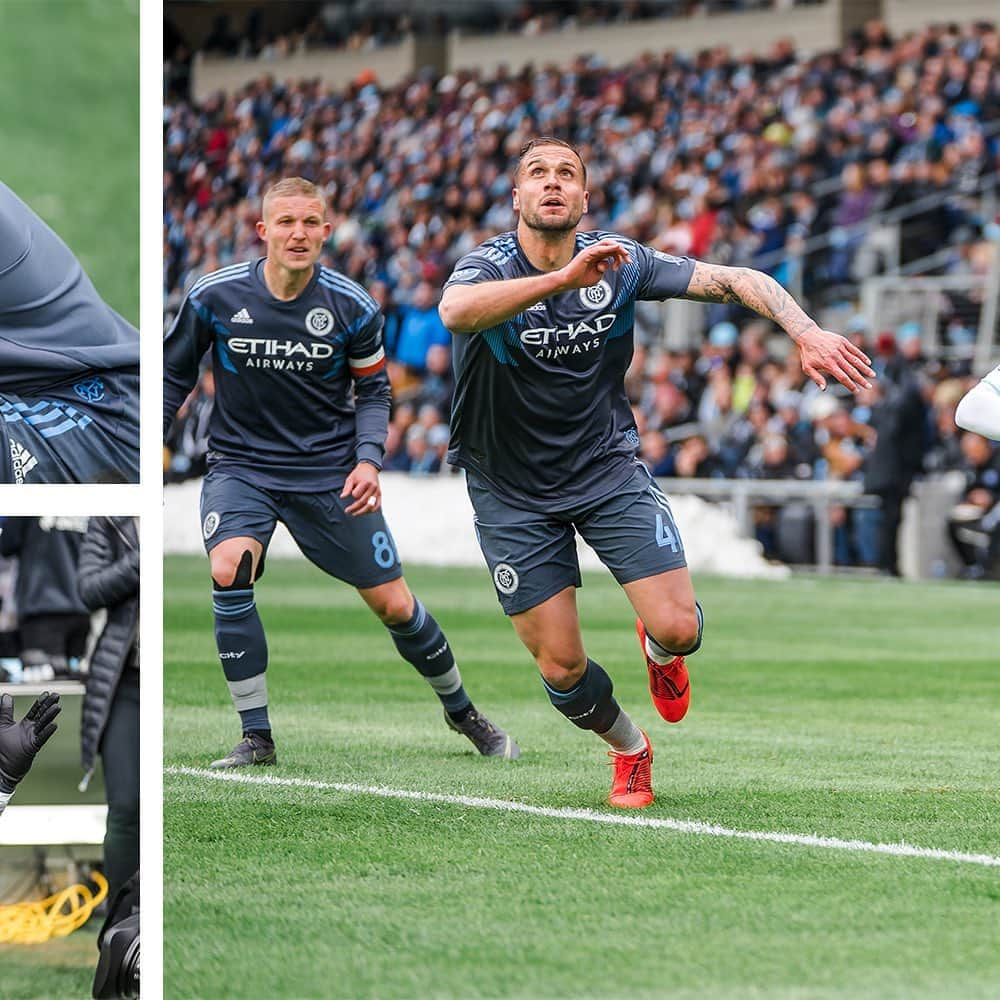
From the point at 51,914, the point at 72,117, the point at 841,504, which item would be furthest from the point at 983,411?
the point at 72,117

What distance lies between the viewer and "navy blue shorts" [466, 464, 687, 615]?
6.15 metres

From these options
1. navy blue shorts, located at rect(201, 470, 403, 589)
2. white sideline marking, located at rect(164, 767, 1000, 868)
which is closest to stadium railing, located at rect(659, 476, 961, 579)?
navy blue shorts, located at rect(201, 470, 403, 589)

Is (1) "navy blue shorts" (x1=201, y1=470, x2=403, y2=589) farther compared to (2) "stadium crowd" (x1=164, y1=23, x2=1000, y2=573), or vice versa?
(2) "stadium crowd" (x1=164, y1=23, x2=1000, y2=573)

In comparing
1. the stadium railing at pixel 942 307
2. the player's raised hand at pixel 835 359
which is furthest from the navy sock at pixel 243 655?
the stadium railing at pixel 942 307

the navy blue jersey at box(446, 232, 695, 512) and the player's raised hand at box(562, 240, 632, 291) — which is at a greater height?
the player's raised hand at box(562, 240, 632, 291)

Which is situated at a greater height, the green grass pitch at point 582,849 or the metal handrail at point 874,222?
the metal handrail at point 874,222

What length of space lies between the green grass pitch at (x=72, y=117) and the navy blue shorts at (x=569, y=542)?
24401 millimetres

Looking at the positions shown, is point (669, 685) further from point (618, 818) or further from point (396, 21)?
point (396, 21)

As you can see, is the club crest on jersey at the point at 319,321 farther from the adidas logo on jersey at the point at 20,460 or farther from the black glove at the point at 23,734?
the black glove at the point at 23,734

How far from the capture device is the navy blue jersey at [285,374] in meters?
7.08

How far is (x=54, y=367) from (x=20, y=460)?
29 centimetres

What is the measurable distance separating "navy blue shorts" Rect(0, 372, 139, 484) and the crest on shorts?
4.36ft

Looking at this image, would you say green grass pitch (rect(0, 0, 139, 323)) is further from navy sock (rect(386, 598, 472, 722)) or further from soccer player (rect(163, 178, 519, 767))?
navy sock (rect(386, 598, 472, 722))

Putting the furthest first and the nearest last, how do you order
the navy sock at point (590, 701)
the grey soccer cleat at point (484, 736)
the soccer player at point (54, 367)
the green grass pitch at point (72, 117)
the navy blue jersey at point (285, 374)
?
the green grass pitch at point (72, 117) < the grey soccer cleat at point (484, 736) < the navy blue jersey at point (285, 374) < the navy sock at point (590, 701) < the soccer player at point (54, 367)
